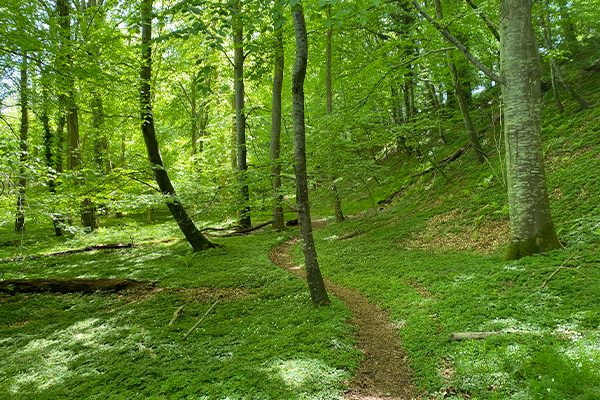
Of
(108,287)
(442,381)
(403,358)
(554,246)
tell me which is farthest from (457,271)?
(108,287)

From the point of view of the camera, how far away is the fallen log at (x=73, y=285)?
34.0 feet

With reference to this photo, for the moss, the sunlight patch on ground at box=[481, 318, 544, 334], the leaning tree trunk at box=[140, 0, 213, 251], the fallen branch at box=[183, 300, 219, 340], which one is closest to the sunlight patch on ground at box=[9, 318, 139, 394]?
the fallen branch at box=[183, 300, 219, 340]

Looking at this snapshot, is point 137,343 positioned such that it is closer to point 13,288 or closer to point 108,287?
point 108,287

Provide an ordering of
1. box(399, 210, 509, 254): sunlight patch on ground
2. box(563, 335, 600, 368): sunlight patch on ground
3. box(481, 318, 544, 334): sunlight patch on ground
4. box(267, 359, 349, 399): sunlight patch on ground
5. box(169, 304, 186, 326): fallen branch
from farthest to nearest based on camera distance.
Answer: box(399, 210, 509, 254): sunlight patch on ground
box(169, 304, 186, 326): fallen branch
box(481, 318, 544, 334): sunlight patch on ground
box(267, 359, 349, 399): sunlight patch on ground
box(563, 335, 600, 368): sunlight patch on ground

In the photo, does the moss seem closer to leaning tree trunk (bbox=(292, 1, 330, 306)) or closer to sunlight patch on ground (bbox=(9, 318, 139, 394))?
leaning tree trunk (bbox=(292, 1, 330, 306))

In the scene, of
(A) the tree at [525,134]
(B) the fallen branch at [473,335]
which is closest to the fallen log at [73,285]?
(B) the fallen branch at [473,335]

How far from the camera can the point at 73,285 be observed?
34.4 ft

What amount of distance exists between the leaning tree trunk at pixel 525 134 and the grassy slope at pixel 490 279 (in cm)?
53

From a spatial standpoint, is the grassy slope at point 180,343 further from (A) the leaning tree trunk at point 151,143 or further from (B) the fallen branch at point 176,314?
(A) the leaning tree trunk at point 151,143

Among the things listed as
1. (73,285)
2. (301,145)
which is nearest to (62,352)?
(73,285)

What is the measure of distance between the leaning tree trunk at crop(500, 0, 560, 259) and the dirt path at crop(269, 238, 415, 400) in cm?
336

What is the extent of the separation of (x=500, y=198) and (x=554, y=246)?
4.52 meters

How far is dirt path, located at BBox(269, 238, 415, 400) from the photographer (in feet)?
15.6

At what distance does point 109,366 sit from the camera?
6164mm
